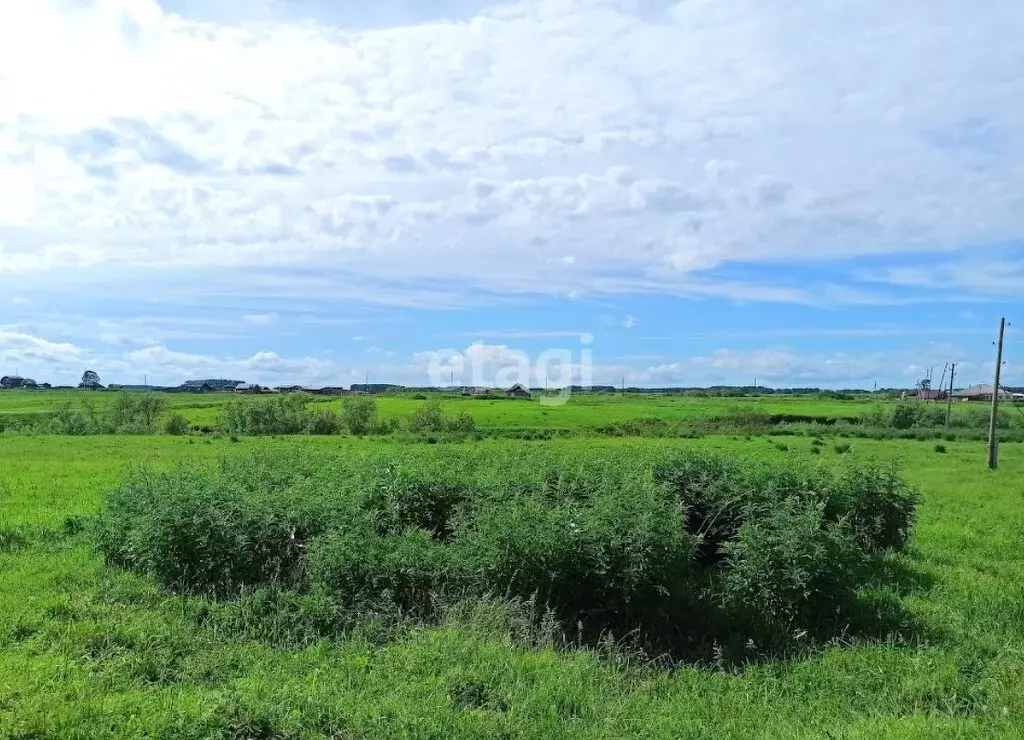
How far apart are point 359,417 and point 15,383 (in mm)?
87214

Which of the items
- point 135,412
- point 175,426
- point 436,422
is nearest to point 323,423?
point 436,422

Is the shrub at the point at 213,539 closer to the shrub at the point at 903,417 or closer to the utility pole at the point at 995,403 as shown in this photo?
the utility pole at the point at 995,403

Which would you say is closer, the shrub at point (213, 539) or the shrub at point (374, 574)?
the shrub at point (374, 574)

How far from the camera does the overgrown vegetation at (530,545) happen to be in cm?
838

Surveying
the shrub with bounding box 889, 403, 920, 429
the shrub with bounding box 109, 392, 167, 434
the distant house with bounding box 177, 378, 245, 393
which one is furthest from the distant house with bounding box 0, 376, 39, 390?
the shrub with bounding box 889, 403, 920, 429

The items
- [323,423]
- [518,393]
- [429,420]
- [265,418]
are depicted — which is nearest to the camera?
[429,420]

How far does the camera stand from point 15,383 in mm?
109875

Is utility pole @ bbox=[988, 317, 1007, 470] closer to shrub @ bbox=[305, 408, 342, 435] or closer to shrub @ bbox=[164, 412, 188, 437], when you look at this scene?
shrub @ bbox=[305, 408, 342, 435]

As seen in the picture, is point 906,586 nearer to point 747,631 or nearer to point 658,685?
point 747,631

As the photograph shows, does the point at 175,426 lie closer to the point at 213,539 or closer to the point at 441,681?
the point at 213,539

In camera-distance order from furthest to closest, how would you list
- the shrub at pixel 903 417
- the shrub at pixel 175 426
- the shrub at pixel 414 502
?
1. the shrub at pixel 903 417
2. the shrub at pixel 175 426
3. the shrub at pixel 414 502

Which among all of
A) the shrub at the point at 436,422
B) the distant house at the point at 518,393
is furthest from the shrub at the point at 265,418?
the distant house at the point at 518,393

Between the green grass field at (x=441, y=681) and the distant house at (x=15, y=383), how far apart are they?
118 m

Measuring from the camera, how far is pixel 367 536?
913 centimetres
